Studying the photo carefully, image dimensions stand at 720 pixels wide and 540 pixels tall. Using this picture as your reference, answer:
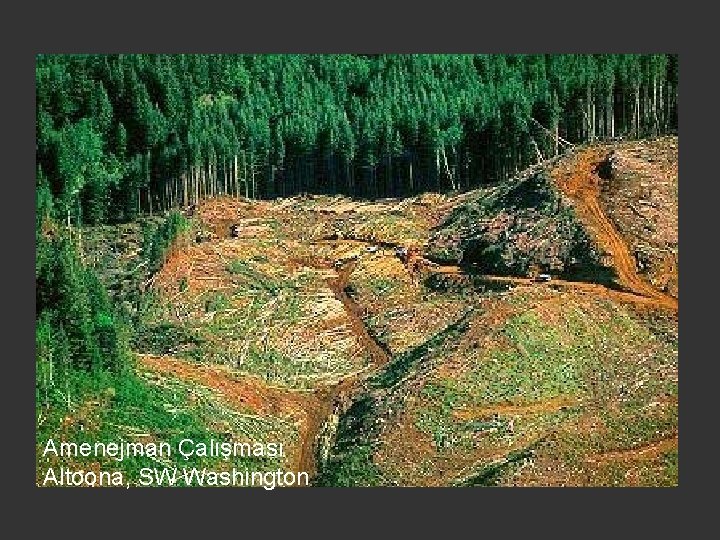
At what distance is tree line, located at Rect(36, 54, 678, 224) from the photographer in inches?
474

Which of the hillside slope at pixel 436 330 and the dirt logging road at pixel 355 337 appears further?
the dirt logging road at pixel 355 337

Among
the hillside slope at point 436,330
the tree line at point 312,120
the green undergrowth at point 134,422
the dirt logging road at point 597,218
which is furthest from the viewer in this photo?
the tree line at point 312,120

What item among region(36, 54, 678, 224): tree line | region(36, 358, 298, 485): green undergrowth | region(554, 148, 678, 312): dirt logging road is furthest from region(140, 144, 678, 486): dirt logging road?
region(36, 54, 678, 224): tree line

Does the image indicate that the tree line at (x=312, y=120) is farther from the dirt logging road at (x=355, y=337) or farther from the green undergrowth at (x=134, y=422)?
the green undergrowth at (x=134, y=422)

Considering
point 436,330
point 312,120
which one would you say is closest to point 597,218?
point 436,330

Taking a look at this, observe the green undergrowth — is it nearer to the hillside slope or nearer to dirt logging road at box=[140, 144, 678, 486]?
the hillside slope

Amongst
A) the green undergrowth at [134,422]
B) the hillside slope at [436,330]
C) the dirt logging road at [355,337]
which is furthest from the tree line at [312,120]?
the green undergrowth at [134,422]

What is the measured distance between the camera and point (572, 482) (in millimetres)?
11508

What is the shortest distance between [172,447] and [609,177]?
4.05 meters

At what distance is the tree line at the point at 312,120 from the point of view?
12.0m

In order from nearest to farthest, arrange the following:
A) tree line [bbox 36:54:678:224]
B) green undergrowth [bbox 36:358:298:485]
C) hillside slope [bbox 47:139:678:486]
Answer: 1. hillside slope [bbox 47:139:678:486]
2. green undergrowth [bbox 36:358:298:485]
3. tree line [bbox 36:54:678:224]

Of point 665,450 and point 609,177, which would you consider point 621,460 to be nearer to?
point 665,450

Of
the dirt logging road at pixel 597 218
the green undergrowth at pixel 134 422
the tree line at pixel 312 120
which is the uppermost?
the tree line at pixel 312 120

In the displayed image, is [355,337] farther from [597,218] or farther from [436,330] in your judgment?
[597,218]
